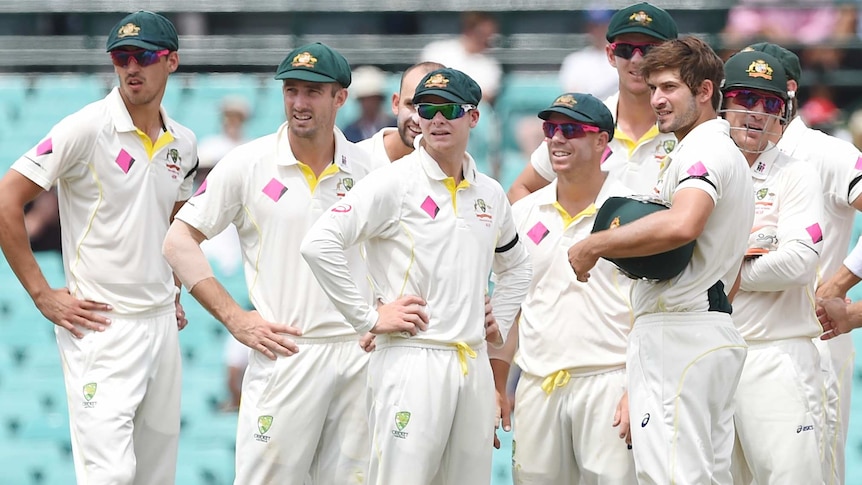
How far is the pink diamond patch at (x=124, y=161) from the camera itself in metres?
6.84

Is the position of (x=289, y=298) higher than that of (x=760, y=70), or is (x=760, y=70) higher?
(x=760, y=70)

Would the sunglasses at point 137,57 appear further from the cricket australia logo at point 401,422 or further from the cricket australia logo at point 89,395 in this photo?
the cricket australia logo at point 401,422

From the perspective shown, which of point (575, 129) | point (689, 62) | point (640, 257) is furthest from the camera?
point (575, 129)

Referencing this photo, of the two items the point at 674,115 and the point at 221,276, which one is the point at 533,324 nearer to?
the point at 674,115

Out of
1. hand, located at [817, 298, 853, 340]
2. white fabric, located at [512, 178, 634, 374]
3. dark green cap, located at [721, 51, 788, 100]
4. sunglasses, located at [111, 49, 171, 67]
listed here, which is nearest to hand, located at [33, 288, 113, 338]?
sunglasses, located at [111, 49, 171, 67]

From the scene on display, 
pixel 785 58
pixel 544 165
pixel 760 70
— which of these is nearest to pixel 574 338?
pixel 544 165

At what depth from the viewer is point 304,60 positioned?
6.46 meters

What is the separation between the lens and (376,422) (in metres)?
6.09

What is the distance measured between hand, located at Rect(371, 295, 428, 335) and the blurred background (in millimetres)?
4497

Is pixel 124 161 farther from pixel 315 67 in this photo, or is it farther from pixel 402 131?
pixel 402 131

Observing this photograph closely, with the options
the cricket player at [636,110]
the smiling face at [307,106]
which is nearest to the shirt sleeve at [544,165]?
the cricket player at [636,110]

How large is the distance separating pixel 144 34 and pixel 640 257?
2714 mm

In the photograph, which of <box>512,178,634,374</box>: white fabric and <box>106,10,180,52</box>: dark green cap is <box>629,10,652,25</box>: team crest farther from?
<box>106,10,180,52</box>: dark green cap

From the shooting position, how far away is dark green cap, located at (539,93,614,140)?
257 inches
